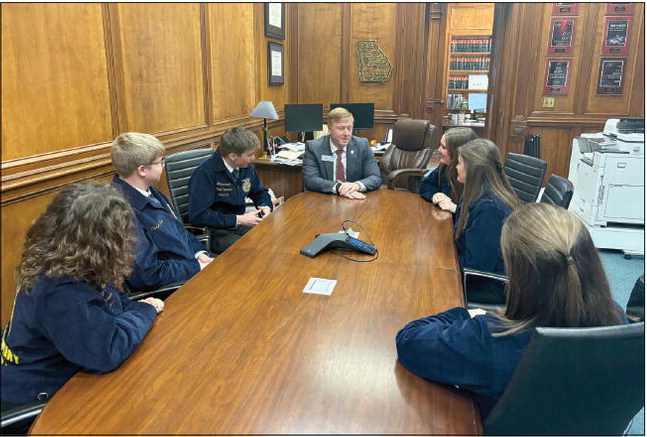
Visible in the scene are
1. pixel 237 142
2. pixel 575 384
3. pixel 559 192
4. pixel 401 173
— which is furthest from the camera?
pixel 401 173

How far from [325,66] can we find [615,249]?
387cm

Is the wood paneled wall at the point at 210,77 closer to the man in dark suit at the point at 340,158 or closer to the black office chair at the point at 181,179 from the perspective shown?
the black office chair at the point at 181,179

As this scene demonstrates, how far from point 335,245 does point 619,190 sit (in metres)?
3.21

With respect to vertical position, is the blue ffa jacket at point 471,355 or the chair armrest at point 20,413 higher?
the blue ffa jacket at point 471,355

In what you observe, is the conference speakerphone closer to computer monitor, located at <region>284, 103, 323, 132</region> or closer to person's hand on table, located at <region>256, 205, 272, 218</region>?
person's hand on table, located at <region>256, 205, 272, 218</region>

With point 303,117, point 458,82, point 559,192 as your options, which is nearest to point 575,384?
point 559,192

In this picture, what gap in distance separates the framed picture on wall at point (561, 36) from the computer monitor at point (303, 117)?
2.87m

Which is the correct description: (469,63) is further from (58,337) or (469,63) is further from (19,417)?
(19,417)

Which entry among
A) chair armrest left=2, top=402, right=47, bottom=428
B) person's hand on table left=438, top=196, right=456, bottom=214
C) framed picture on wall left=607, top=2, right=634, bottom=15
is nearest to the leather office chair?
person's hand on table left=438, top=196, right=456, bottom=214

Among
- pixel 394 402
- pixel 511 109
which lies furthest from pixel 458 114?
pixel 394 402

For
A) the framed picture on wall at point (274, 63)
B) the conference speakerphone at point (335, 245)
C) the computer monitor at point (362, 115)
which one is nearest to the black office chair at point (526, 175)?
the conference speakerphone at point (335, 245)

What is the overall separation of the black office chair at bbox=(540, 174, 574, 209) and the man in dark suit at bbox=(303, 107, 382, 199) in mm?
1154

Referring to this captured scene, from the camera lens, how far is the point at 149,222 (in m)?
1.93

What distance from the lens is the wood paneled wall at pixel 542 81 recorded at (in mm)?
5430
